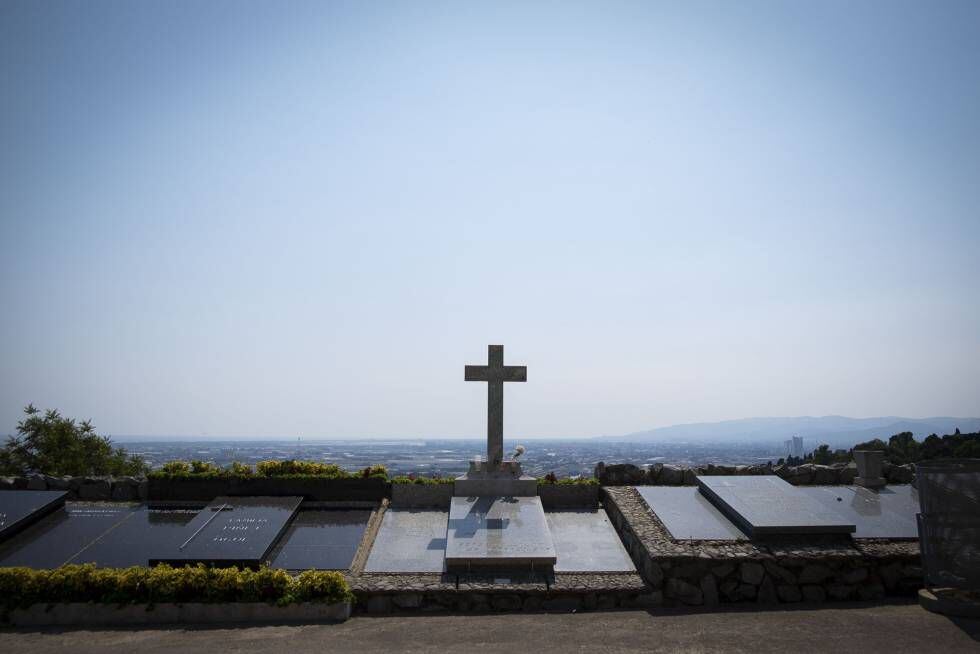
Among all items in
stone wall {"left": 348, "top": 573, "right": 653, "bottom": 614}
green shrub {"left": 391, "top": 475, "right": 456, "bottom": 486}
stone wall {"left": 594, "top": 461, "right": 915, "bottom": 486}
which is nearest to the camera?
stone wall {"left": 348, "top": 573, "right": 653, "bottom": 614}

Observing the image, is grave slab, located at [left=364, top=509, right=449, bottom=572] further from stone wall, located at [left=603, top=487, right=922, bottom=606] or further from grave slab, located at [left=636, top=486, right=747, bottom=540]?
grave slab, located at [left=636, top=486, right=747, bottom=540]

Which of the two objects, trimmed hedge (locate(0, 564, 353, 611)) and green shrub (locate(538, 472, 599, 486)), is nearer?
trimmed hedge (locate(0, 564, 353, 611))

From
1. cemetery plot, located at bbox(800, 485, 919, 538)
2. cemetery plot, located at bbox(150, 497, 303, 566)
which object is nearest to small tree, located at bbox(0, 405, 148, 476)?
cemetery plot, located at bbox(150, 497, 303, 566)

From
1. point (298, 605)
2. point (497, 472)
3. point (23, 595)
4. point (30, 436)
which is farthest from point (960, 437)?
point (30, 436)

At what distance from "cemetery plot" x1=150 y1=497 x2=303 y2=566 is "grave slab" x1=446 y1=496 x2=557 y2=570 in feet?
9.95

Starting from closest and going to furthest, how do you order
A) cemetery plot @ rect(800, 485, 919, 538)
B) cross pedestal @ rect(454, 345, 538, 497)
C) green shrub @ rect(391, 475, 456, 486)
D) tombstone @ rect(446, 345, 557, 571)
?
tombstone @ rect(446, 345, 557, 571) → cemetery plot @ rect(800, 485, 919, 538) → cross pedestal @ rect(454, 345, 538, 497) → green shrub @ rect(391, 475, 456, 486)

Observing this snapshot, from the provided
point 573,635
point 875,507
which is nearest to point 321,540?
point 573,635

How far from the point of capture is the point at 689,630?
Answer: 8.49 m

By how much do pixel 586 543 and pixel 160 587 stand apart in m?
6.73

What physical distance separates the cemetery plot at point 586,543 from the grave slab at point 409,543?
203 centimetres

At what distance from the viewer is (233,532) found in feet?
35.8

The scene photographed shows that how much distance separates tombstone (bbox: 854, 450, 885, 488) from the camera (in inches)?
541

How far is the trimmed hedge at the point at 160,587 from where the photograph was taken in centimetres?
905

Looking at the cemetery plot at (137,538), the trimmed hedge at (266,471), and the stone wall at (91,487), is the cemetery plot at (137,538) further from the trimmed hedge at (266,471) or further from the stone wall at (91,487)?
the stone wall at (91,487)
